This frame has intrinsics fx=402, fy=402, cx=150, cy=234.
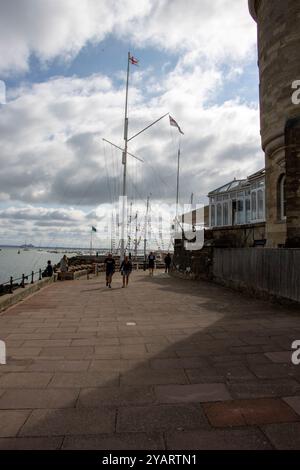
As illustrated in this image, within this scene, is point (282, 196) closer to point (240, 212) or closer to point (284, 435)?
point (240, 212)

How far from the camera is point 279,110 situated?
658 inches

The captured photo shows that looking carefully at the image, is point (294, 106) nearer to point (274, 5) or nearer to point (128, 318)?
point (274, 5)

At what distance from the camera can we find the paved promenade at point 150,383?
3.52 metres

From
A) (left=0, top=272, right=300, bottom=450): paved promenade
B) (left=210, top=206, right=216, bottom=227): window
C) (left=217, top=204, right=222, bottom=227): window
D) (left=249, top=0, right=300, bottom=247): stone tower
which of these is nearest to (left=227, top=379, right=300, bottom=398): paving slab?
(left=0, top=272, right=300, bottom=450): paved promenade

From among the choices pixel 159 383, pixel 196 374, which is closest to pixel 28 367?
pixel 159 383

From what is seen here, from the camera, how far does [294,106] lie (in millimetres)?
16047

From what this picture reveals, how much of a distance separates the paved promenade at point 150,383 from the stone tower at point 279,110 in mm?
5680

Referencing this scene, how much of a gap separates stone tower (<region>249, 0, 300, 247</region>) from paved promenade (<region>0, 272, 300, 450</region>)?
5.68 m

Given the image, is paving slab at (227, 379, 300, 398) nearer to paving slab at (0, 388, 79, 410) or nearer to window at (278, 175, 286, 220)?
paving slab at (0, 388, 79, 410)

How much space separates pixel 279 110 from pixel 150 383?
579 inches

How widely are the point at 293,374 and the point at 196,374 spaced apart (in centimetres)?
126

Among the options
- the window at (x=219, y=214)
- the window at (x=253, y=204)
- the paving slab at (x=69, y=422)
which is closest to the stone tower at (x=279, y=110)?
the window at (x=253, y=204)

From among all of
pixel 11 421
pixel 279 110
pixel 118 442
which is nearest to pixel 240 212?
pixel 279 110

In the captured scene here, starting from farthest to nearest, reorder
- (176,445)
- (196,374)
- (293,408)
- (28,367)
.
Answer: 1. (28,367)
2. (196,374)
3. (293,408)
4. (176,445)
